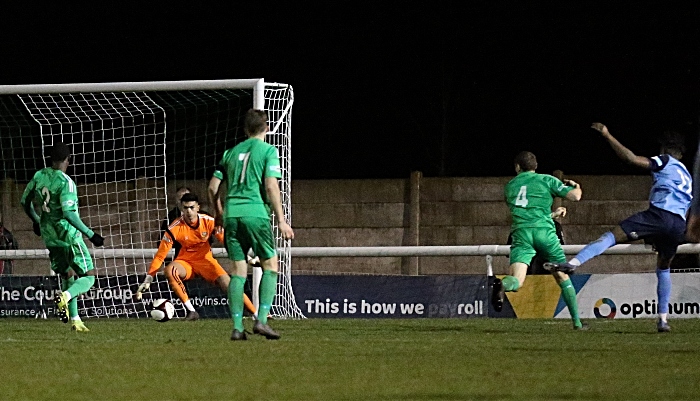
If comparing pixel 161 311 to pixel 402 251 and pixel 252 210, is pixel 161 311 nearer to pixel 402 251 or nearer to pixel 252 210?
pixel 252 210

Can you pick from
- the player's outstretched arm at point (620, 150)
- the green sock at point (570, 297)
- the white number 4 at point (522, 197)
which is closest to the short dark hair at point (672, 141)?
the player's outstretched arm at point (620, 150)

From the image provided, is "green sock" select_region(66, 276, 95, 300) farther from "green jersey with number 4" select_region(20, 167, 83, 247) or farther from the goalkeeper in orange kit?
the goalkeeper in orange kit

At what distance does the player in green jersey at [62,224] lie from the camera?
12.7 meters

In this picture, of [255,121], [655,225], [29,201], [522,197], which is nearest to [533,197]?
[522,197]

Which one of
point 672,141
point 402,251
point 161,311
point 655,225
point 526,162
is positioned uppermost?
point 672,141

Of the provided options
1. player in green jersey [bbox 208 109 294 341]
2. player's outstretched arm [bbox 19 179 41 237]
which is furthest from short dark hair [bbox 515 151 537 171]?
player's outstretched arm [bbox 19 179 41 237]

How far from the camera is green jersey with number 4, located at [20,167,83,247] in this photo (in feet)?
41.9

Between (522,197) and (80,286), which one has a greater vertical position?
(522,197)

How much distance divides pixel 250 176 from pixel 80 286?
3.31 meters

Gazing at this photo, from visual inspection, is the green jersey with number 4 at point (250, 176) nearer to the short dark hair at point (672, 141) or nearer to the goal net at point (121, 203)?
the short dark hair at point (672, 141)

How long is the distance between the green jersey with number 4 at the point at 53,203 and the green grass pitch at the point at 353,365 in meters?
1.08

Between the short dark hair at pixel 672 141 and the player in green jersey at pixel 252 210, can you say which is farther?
the short dark hair at pixel 672 141

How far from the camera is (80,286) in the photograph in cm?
1279

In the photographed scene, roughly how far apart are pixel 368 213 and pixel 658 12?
26.5 ft
